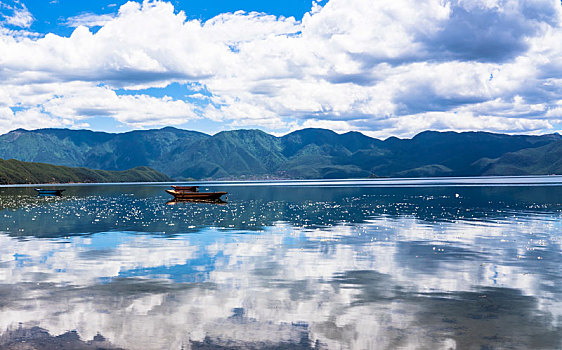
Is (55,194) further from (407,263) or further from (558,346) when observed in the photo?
(558,346)

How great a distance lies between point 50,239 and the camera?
53.0 meters

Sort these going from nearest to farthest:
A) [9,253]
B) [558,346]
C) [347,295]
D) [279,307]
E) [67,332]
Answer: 1. [558,346]
2. [67,332]
3. [279,307]
4. [347,295]
5. [9,253]

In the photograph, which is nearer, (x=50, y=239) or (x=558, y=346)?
(x=558, y=346)

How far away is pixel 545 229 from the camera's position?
186 feet

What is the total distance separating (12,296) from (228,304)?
12.5 m

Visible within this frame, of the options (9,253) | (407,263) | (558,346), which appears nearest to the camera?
(558,346)

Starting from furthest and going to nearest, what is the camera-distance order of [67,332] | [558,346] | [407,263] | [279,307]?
[407,263], [279,307], [67,332], [558,346]

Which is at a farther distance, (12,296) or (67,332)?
(12,296)

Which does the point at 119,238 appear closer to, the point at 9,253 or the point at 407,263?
the point at 9,253

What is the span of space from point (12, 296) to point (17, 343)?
936 centimetres

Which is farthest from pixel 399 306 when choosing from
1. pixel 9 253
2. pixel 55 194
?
pixel 55 194

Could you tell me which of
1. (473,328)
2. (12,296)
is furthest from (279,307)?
(12,296)

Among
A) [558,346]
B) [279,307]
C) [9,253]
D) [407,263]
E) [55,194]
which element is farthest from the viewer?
[55,194]

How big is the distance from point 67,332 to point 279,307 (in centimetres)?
966
